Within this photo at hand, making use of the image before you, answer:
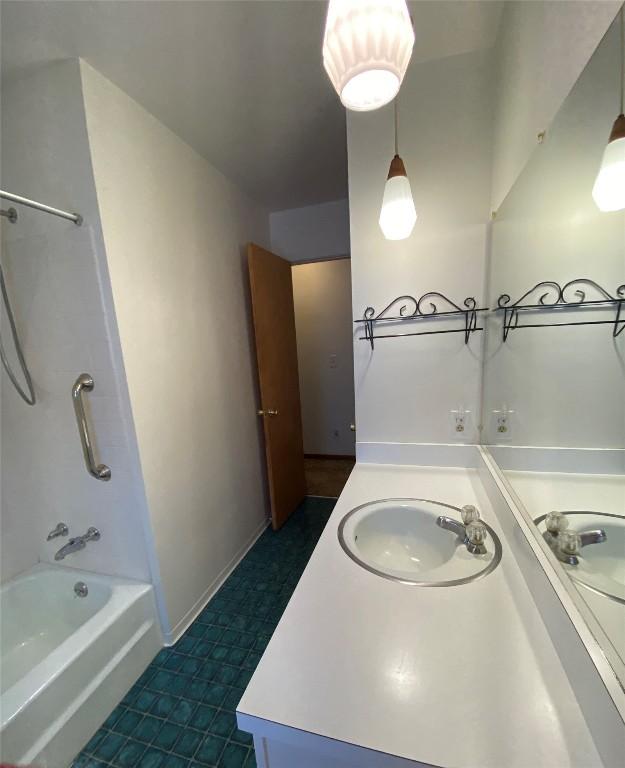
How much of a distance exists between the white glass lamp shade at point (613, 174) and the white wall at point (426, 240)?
0.75m

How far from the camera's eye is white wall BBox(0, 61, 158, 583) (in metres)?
1.19

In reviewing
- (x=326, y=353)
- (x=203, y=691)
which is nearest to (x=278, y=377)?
(x=326, y=353)

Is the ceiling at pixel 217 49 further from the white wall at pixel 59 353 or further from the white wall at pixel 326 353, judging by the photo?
the white wall at pixel 326 353

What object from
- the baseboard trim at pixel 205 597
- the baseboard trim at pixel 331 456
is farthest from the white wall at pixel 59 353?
the baseboard trim at pixel 331 456

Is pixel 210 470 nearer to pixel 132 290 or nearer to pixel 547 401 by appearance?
pixel 132 290

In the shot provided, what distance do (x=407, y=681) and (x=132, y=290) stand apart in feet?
4.94

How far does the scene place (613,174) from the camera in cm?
55

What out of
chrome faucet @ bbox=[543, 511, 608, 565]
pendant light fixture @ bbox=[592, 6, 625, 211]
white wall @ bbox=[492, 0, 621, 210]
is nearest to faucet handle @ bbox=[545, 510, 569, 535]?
chrome faucet @ bbox=[543, 511, 608, 565]

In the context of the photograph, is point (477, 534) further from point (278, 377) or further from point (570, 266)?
point (278, 377)

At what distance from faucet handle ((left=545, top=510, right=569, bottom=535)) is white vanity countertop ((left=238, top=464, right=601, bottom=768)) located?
0.16 metres

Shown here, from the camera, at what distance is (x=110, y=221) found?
4.02 ft

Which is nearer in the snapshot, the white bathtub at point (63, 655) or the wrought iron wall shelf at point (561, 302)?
the wrought iron wall shelf at point (561, 302)

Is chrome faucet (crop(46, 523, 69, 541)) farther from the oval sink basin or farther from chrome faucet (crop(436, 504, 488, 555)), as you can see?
chrome faucet (crop(436, 504, 488, 555))

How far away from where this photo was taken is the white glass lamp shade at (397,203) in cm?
101
